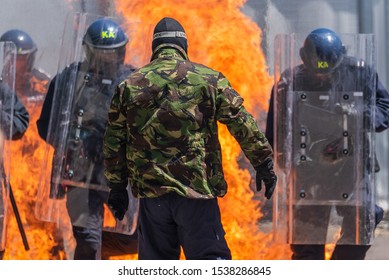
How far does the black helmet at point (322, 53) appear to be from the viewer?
5.66 metres

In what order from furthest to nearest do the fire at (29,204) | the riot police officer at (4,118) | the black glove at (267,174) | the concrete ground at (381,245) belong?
1. the concrete ground at (381,245)
2. the fire at (29,204)
3. the riot police officer at (4,118)
4. the black glove at (267,174)

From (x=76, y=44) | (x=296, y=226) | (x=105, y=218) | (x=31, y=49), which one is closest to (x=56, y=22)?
(x=31, y=49)

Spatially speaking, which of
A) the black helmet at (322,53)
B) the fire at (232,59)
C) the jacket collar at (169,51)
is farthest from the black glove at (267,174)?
the fire at (232,59)

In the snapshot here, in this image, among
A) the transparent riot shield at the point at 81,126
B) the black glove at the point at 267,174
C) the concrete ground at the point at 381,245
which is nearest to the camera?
the black glove at the point at 267,174

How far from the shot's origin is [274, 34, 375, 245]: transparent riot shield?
18.4 ft

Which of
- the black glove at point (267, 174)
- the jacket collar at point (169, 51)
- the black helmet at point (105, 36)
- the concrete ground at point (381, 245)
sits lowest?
the concrete ground at point (381, 245)

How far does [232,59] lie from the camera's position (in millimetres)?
7270

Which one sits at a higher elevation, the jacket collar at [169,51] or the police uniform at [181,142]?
the jacket collar at [169,51]

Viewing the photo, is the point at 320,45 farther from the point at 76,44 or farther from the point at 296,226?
the point at 76,44

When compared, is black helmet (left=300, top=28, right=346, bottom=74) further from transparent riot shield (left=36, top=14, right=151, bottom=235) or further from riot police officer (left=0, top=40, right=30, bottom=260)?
riot police officer (left=0, top=40, right=30, bottom=260)

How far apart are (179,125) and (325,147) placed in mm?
1347

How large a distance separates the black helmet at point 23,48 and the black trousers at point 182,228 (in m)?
2.75

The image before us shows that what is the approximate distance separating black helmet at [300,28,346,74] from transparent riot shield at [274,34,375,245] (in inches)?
1.2

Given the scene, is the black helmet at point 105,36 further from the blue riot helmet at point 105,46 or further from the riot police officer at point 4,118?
the riot police officer at point 4,118
